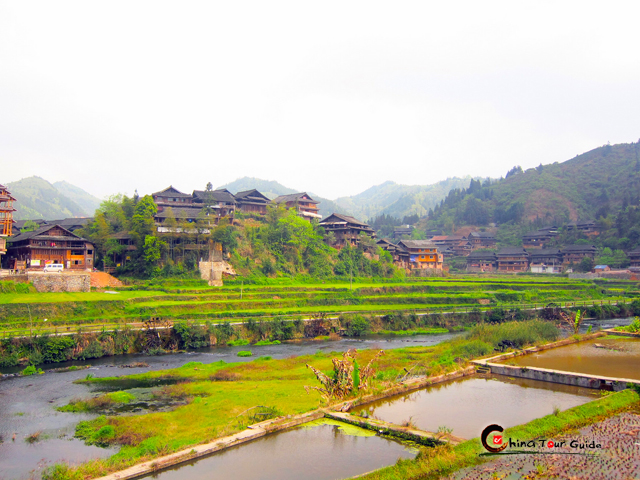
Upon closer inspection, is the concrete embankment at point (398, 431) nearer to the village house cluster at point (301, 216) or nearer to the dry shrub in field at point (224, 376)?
the dry shrub in field at point (224, 376)

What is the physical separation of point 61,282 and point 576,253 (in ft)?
314

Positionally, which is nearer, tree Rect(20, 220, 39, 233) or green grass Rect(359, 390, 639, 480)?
green grass Rect(359, 390, 639, 480)

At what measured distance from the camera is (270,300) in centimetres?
5388

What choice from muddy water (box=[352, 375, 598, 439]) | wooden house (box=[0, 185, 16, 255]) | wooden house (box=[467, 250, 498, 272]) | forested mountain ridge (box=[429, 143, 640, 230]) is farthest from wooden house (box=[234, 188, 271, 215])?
forested mountain ridge (box=[429, 143, 640, 230])

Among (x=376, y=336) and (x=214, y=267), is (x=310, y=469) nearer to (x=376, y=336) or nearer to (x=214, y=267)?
(x=376, y=336)

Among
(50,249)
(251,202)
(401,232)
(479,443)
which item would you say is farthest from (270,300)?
(401,232)

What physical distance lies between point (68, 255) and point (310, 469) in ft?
161

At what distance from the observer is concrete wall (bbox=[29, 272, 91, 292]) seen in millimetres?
47259

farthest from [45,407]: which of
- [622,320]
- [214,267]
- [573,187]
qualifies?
[573,187]

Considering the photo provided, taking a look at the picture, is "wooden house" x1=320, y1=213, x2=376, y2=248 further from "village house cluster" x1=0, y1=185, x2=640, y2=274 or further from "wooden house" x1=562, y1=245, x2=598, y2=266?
"wooden house" x1=562, y1=245, x2=598, y2=266

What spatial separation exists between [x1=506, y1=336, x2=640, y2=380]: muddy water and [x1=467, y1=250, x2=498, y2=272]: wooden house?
71251 mm

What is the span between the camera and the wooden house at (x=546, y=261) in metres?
101

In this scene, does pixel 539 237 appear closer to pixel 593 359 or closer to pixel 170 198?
pixel 170 198

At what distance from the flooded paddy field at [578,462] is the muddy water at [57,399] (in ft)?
47.3
